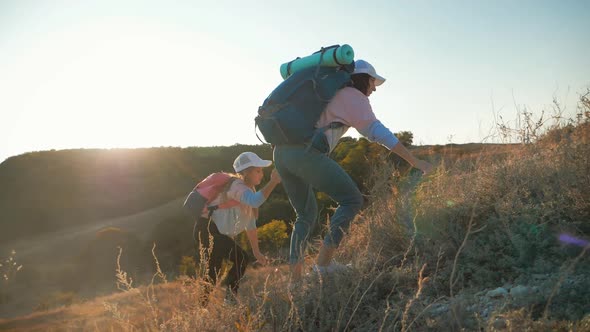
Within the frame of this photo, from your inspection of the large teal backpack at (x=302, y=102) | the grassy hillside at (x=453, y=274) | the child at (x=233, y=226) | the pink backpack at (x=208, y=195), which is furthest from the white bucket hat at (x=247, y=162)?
the grassy hillside at (x=453, y=274)

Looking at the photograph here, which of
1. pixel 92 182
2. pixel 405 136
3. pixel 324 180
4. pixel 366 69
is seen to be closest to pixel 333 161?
pixel 324 180

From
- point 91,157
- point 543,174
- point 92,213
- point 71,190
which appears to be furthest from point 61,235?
point 543,174

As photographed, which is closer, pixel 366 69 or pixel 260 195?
pixel 366 69

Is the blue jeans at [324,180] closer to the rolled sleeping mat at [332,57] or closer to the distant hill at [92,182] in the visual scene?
the rolled sleeping mat at [332,57]

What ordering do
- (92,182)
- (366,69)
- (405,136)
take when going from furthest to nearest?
(92,182) < (405,136) < (366,69)

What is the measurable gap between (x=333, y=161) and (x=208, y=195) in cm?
143

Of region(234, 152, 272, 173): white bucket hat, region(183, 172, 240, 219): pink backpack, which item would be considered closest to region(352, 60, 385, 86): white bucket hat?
region(234, 152, 272, 173): white bucket hat

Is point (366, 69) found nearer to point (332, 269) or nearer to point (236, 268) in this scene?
point (332, 269)

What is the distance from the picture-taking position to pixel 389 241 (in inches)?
158

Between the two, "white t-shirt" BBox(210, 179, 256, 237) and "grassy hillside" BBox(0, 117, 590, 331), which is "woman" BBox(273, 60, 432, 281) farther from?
"white t-shirt" BBox(210, 179, 256, 237)

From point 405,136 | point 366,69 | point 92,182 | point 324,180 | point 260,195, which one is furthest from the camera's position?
point 92,182

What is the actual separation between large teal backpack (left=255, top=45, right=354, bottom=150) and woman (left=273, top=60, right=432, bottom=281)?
0.08 metres

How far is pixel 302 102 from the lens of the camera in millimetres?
3252

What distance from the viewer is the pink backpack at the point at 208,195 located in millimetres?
4188
